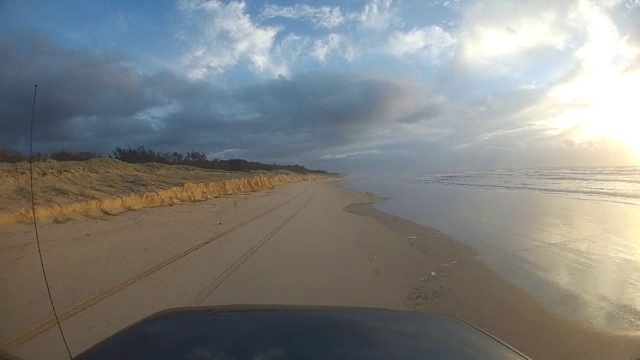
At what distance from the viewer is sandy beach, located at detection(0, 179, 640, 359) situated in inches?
191

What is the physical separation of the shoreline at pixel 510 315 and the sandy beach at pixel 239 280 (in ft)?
0.06

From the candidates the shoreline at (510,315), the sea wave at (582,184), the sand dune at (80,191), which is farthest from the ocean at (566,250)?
the sand dune at (80,191)

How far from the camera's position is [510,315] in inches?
223

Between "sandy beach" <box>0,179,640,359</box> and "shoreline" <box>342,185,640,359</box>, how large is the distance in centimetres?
2

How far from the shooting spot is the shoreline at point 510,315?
465cm

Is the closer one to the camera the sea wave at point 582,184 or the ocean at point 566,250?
the ocean at point 566,250

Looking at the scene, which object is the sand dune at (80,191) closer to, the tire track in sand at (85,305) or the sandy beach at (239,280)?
the sandy beach at (239,280)

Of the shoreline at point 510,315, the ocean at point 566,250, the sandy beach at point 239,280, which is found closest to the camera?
the shoreline at point 510,315

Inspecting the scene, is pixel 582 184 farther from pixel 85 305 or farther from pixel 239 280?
pixel 85 305

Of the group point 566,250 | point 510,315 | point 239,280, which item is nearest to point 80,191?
point 239,280

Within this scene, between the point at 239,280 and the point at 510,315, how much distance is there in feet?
12.9

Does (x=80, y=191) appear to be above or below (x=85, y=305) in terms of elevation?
above

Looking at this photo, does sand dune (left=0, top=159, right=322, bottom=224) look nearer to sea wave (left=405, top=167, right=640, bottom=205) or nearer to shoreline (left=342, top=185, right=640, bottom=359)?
shoreline (left=342, top=185, right=640, bottom=359)

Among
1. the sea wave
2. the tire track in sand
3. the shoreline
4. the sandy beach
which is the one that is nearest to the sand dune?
the sandy beach
